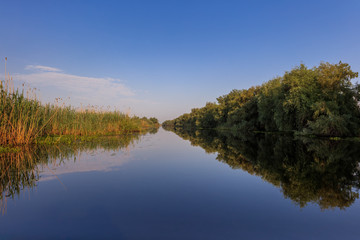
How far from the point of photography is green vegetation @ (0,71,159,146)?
11.1 metres

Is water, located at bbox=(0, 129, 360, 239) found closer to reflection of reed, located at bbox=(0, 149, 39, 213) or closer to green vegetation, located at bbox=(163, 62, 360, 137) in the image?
reflection of reed, located at bbox=(0, 149, 39, 213)

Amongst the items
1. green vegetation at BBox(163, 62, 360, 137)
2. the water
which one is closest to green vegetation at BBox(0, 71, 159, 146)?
the water

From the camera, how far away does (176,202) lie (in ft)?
16.2

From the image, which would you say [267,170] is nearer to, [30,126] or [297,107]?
[30,126]

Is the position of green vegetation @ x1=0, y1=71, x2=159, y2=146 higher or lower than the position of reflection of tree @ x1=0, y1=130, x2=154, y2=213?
higher

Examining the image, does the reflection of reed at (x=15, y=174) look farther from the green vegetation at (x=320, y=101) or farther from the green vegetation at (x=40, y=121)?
the green vegetation at (x=320, y=101)

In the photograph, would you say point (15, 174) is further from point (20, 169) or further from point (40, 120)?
point (40, 120)

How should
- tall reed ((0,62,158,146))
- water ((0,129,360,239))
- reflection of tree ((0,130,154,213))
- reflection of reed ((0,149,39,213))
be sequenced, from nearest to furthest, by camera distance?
water ((0,129,360,239)), reflection of reed ((0,149,39,213)), reflection of tree ((0,130,154,213)), tall reed ((0,62,158,146))

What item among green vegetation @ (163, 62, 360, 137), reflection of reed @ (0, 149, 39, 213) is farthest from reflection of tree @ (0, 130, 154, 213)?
green vegetation @ (163, 62, 360, 137)

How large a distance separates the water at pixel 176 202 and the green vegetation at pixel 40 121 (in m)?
3.70

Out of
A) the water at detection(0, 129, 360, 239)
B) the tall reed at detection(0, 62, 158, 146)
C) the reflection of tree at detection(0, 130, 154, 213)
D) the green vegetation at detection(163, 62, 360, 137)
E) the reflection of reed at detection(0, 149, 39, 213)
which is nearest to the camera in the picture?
the water at detection(0, 129, 360, 239)

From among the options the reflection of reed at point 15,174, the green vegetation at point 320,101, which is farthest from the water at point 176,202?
the green vegetation at point 320,101

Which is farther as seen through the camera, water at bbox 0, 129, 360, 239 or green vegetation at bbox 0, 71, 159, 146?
green vegetation at bbox 0, 71, 159, 146

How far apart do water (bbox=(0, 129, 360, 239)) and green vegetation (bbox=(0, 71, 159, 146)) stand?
12.1ft
